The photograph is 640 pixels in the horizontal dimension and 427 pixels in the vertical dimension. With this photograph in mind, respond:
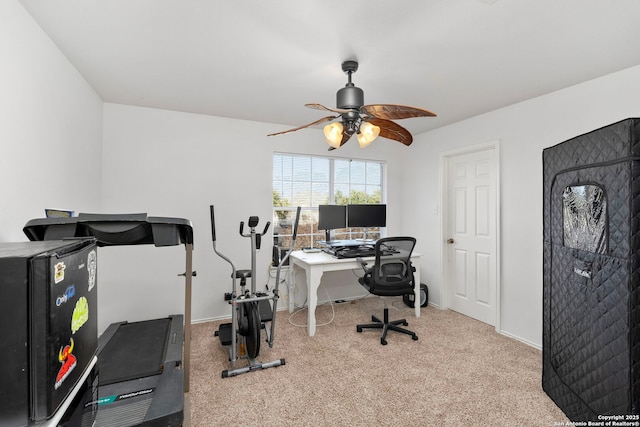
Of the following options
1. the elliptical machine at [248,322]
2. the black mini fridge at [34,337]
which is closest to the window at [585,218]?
the elliptical machine at [248,322]

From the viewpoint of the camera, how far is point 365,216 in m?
3.89

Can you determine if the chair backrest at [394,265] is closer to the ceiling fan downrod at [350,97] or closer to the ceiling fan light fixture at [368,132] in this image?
the ceiling fan light fixture at [368,132]

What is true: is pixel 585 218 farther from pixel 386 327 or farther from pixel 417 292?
pixel 417 292

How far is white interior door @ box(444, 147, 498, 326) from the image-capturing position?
11.0 feet

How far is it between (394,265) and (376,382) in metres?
1.17

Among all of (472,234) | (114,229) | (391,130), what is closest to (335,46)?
(391,130)

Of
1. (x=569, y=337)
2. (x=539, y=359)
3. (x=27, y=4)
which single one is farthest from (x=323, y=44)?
(x=539, y=359)

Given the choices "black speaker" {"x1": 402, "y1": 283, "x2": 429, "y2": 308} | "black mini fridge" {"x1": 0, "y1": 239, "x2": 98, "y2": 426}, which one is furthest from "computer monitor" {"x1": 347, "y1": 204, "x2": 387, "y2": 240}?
"black mini fridge" {"x1": 0, "y1": 239, "x2": 98, "y2": 426}

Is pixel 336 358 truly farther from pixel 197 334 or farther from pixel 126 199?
pixel 126 199

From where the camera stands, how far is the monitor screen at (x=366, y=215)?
3.82m

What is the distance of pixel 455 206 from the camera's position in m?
3.81

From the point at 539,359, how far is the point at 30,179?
158 inches

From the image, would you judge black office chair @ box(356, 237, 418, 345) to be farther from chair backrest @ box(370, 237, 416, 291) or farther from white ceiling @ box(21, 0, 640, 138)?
white ceiling @ box(21, 0, 640, 138)

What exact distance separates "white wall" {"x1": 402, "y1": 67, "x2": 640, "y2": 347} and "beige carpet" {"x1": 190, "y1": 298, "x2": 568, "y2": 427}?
47 cm
